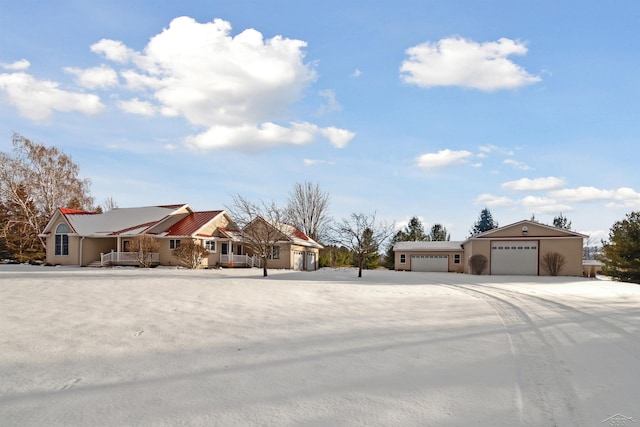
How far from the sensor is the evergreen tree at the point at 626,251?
32.2 m

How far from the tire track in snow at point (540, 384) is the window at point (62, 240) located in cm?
3700

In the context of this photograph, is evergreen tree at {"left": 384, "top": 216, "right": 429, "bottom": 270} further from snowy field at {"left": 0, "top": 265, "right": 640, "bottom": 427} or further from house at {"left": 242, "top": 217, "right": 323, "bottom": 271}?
snowy field at {"left": 0, "top": 265, "right": 640, "bottom": 427}

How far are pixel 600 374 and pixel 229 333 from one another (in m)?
5.96

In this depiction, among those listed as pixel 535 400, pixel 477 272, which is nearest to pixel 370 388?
pixel 535 400

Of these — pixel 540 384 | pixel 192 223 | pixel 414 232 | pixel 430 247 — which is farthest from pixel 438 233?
pixel 540 384

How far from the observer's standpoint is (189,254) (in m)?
32.0

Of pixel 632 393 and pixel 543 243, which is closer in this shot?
pixel 632 393

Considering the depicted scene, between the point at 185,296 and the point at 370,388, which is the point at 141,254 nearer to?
the point at 185,296

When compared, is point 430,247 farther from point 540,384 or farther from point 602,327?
point 540,384

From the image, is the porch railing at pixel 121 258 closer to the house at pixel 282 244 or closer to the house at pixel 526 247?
the house at pixel 282 244

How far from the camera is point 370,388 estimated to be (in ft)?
17.1

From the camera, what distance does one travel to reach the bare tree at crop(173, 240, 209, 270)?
3191 cm

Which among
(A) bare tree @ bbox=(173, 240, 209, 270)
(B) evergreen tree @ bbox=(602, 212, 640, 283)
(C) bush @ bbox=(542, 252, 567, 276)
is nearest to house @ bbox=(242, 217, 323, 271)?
(A) bare tree @ bbox=(173, 240, 209, 270)

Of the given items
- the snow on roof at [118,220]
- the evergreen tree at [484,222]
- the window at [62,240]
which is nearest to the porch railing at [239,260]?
the snow on roof at [118,220]
